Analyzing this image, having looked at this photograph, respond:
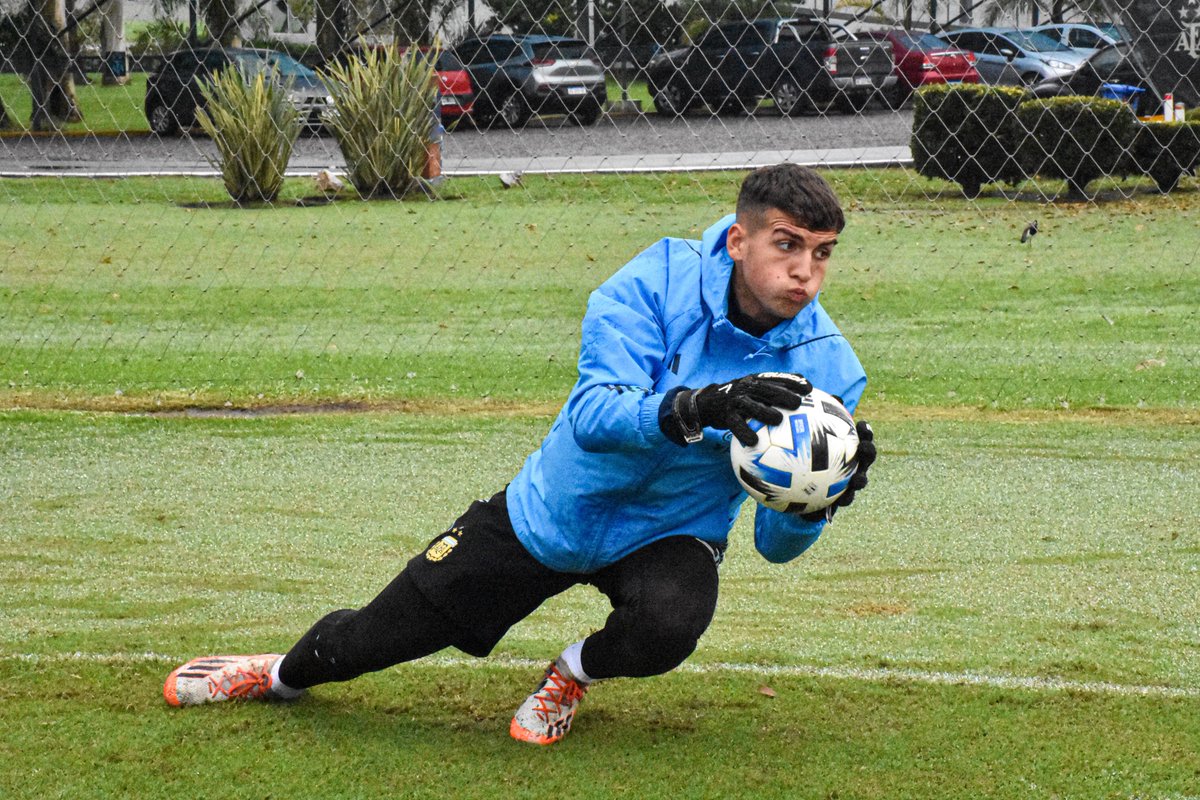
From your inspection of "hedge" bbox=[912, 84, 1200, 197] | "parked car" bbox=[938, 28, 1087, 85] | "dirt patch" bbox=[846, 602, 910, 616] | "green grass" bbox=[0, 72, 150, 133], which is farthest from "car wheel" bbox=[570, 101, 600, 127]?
"dirt patch" bbox=[846, 602, 910, 616]

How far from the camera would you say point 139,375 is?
9828 mm

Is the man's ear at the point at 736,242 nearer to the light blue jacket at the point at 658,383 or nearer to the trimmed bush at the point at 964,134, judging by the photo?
the light blue jacket at the point at 658,383

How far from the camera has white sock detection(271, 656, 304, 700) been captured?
3.94 metres

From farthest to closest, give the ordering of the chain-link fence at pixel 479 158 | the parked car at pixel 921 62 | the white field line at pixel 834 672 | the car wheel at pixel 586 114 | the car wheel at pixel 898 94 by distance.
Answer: the car wheel at pixel 898 94
the car wheel at pixel 586 114
the parked car at pixel 921 62
the chain-link fence at pixel 479 158
the white field line at pixel 834 672

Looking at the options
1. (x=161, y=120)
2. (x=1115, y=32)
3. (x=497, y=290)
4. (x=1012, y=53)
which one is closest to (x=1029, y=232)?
(x=1012, y=53)

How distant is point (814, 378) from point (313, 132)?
11.0m

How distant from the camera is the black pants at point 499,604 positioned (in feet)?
11.4

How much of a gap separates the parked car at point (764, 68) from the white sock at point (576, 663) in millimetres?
7524

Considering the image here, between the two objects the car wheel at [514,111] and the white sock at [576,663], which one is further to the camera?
the car wheel at [514,111]

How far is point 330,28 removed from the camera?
473 inches

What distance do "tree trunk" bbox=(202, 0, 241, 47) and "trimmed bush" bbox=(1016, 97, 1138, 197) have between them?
697 cm

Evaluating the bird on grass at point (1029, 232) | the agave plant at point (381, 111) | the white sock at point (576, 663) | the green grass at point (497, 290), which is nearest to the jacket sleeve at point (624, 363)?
the white sock at point (576, 663)

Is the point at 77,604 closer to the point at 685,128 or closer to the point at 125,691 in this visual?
the point at 125,691

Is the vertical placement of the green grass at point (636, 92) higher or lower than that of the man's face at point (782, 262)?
lower
